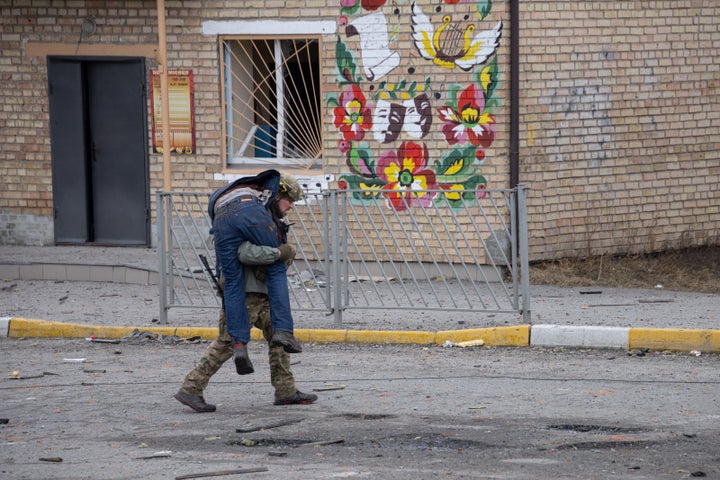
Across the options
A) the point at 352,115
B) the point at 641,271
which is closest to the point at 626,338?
the point at 641,271

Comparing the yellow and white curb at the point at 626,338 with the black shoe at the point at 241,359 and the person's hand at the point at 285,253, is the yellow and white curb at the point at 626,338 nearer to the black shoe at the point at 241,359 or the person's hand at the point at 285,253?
the person's hand at the point at 285,253

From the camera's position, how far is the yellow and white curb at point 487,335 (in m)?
9.80

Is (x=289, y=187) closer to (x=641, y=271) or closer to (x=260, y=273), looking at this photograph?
(x=260, y=273)

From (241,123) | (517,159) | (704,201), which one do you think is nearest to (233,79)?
(241,123)

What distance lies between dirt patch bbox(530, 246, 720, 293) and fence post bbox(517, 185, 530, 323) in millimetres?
3039

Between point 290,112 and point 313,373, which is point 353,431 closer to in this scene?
point 313,373

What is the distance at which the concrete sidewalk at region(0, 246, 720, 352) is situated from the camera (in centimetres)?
1002

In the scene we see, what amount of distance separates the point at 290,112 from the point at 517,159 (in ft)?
9.28

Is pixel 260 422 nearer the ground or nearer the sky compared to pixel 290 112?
nearer the ground

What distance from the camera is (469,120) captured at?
1371cm

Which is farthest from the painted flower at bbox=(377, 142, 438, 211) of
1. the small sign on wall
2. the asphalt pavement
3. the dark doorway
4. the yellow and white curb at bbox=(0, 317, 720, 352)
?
the yellow and white curb at bbox=(0, 317, 720, 352)

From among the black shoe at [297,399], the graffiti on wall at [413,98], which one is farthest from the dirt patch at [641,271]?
the black shoe at [297,399]

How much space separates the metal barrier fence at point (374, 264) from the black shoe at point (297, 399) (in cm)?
247

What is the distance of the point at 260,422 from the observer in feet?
24.8
